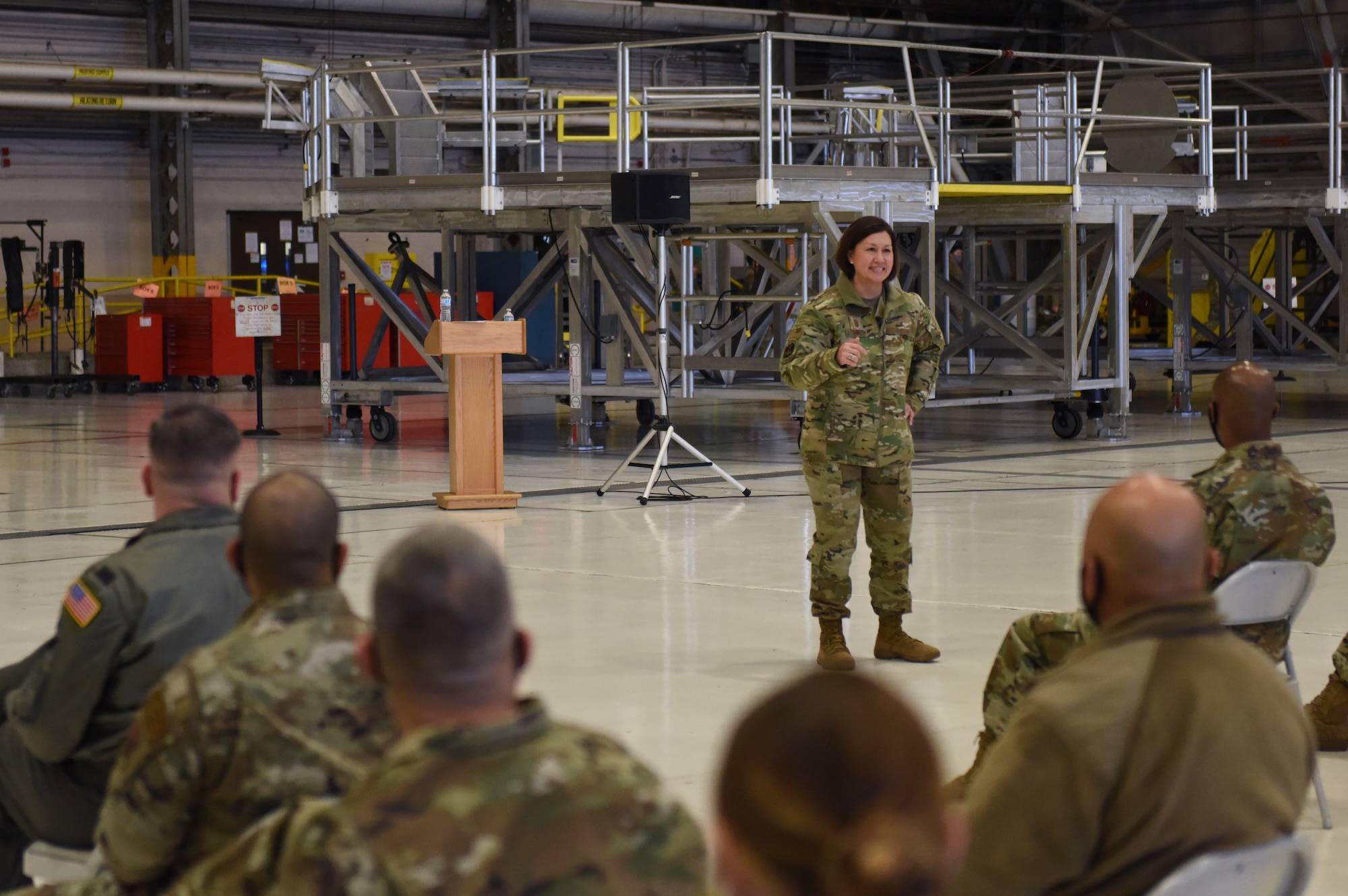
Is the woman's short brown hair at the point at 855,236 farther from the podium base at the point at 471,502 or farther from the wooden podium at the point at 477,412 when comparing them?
the podium base at the point at 471,502

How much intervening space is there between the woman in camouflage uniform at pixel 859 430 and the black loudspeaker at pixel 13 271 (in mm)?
19117

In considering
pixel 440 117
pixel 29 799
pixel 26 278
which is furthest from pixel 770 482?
pixel 26 278

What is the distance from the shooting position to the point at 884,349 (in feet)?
21.0

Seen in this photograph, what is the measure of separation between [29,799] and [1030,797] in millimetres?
1926

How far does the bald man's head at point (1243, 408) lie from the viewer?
4.45 m

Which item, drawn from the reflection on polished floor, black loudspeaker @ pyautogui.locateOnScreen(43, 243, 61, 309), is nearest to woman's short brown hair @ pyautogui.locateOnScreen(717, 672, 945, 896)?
the reflection on polished floor

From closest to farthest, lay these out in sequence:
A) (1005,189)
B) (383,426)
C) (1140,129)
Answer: (1005,189)
(383,426)
(1140,129)

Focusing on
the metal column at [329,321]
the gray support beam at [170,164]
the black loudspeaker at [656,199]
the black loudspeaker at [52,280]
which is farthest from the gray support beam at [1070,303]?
the gray support beam at [170,164]

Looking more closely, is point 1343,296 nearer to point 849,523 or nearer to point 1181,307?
point 1181,307

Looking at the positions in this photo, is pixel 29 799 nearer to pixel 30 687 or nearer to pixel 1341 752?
pixel 30 687

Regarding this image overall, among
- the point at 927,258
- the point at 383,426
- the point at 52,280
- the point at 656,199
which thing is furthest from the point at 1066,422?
the point at 52,280

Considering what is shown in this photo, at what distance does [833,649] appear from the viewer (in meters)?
6.30

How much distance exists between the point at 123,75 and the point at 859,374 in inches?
812

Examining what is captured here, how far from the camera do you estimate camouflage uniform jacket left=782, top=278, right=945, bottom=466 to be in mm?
6281
